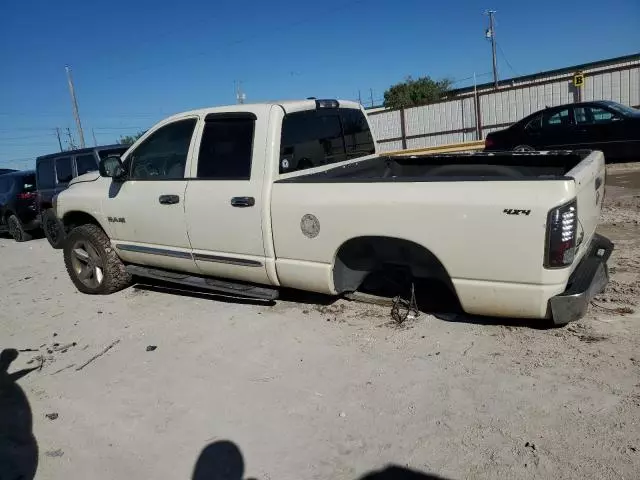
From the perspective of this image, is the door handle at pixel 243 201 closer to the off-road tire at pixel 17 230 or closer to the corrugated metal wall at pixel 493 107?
the off-road tire at pixel 17 230

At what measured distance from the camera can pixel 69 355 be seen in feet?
14.2

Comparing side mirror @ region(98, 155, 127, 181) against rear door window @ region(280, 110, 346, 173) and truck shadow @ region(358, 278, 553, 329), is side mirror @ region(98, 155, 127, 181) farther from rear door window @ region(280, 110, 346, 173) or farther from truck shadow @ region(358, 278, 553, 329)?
truck shadow @ region(358, 278, 553, 329)

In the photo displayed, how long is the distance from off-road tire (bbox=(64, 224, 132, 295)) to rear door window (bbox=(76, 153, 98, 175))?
491 centimetres

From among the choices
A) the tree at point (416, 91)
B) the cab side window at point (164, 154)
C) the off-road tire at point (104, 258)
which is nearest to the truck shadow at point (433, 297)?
→ the cab side window at point (164, 154)

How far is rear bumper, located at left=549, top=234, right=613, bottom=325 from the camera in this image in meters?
3.16

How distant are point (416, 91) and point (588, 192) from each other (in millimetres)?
49406

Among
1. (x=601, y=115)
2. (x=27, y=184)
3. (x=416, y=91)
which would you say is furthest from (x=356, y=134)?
(x=416, y=91)

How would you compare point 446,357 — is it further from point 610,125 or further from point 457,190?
point 610,125

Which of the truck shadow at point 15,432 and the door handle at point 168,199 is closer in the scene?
the truck shadow at point 15,432

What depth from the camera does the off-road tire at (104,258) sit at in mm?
5625

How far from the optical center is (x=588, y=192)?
342 cm

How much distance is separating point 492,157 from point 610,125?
854 centimetres

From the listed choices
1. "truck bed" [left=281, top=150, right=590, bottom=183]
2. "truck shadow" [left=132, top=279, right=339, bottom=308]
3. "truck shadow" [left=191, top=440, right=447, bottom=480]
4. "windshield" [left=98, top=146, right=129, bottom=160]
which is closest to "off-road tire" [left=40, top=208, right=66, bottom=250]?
"windshield" [left=98, top=146, right=129, bottom=160]

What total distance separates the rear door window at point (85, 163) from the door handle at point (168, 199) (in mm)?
6395
